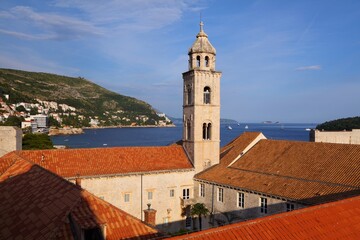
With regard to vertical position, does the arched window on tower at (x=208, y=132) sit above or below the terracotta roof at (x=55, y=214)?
above

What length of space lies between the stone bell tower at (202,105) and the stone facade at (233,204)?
3.13 meters

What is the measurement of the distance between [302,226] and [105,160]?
20.6 meters

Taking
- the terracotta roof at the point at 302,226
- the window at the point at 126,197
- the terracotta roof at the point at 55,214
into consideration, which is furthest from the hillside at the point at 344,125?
the terracotta roof at the point at 55,214

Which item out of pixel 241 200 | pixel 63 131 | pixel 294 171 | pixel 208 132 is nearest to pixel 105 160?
pixel 208 132

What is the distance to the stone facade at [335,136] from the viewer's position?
37366 millimetres

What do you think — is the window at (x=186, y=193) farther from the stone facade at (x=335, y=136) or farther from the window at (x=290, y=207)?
the stone facade at (x=335, y=136)

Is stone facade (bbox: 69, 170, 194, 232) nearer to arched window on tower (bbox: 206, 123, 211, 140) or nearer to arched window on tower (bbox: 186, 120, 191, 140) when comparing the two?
arched window on tower (bbox: 186, 120, 191, 140)

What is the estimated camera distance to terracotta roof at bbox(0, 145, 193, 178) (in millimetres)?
26016

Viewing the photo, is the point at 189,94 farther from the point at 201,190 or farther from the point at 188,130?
the point at 201,190

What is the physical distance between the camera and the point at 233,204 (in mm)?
27109

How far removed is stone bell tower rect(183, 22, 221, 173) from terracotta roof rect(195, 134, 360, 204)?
176cm

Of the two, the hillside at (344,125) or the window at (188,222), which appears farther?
the hillside at (344,125)

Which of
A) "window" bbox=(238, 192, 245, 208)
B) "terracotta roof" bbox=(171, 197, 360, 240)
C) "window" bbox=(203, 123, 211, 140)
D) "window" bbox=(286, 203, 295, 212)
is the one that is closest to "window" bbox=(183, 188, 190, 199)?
"window" bbox=(203, 123, 211, 140)

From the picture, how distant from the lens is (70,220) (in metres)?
11.9
